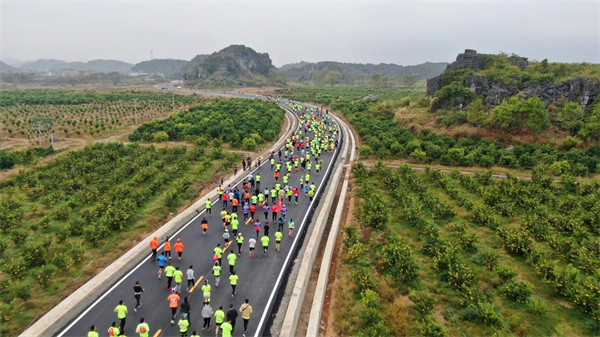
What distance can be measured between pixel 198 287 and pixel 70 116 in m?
63.0

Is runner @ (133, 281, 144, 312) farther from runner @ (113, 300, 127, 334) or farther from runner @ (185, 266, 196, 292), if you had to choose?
runner @ (185, 266, 196, 292)

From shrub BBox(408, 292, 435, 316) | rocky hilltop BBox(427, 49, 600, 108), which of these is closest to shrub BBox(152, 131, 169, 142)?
shrub BBox(408, 292, 435, 316)

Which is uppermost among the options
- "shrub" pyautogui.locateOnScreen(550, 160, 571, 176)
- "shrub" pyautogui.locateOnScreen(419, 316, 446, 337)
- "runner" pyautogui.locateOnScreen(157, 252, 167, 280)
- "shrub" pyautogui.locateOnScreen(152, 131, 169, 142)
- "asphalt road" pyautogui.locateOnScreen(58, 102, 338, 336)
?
"shrub" pyautogui.locateOnScreen(152, 131, 169, 142)

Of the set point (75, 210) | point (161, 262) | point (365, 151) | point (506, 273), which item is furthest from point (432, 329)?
point (365, 151)

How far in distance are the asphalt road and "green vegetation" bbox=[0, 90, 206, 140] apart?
125 feet

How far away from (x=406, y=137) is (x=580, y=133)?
57.0ft

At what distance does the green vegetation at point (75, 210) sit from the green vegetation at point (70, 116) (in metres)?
20.9

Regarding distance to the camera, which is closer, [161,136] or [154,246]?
[154,246]

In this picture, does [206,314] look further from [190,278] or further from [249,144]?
[249,144]

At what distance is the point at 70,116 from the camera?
6141 cm

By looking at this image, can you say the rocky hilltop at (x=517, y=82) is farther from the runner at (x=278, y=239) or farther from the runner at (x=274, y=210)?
the runner at (x=278, y=239)

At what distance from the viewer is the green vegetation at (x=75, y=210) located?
1283 cm

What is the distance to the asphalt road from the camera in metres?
11.2

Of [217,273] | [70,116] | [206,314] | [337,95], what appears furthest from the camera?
[337,95]
